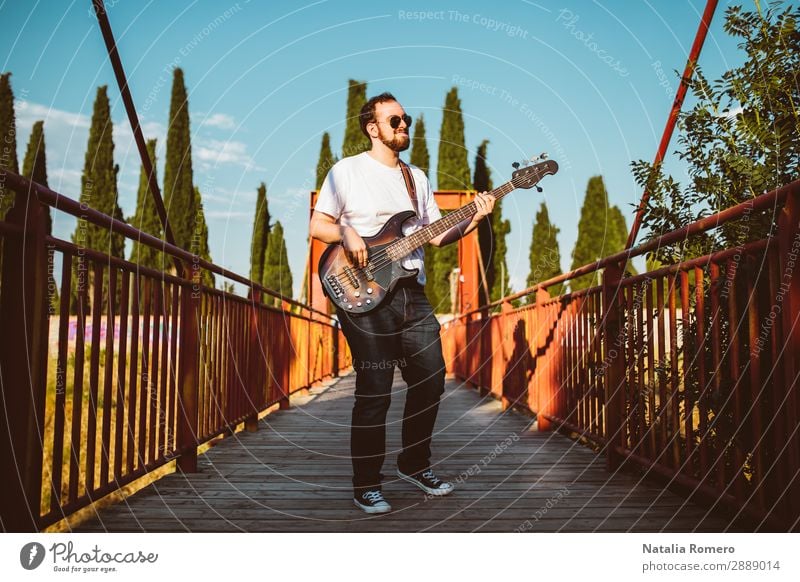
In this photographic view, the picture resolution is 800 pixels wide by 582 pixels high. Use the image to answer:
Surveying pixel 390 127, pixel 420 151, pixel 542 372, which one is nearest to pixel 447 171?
pixel 420 151

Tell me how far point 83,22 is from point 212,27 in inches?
20.2

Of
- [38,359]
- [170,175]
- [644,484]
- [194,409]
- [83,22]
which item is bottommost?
[644,484]

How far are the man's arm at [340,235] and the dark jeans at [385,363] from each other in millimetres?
240

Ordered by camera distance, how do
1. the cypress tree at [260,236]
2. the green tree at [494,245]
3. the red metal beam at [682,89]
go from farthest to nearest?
the cypress tree at [260,236] < the green tree at [494,245] < the red metal beam at [682,89]

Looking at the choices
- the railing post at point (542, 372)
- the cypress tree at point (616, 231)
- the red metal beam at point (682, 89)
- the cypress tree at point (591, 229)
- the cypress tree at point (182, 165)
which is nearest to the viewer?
the red metal beam at point (682, 89)

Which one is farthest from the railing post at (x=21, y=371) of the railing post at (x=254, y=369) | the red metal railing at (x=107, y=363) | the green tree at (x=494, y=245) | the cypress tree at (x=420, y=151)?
the cypress tree at (x=420, y=151)

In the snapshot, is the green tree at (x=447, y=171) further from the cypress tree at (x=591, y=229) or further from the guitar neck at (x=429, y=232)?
the guitar neck at (x=429, y=232)

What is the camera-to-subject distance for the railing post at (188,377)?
300cm

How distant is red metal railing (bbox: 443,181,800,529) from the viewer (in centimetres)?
168

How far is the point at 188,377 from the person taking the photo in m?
3.10

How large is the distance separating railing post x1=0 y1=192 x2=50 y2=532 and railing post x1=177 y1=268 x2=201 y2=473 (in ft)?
4.37

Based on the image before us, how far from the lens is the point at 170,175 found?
2234 centimetres
